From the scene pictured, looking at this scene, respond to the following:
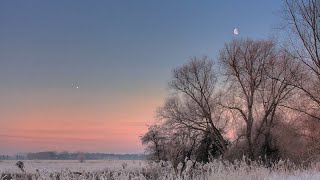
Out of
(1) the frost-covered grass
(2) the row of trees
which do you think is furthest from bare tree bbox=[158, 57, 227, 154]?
(1) the frost-covered grass

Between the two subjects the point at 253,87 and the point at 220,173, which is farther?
the point at 253,87

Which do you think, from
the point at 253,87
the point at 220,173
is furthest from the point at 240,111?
the point at 220,173

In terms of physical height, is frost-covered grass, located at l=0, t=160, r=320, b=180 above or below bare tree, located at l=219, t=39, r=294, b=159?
below

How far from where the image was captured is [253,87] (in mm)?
37312

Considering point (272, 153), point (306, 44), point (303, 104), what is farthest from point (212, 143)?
point (306, 44)

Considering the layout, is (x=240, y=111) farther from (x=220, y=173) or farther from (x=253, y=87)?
(x=220, y=173)

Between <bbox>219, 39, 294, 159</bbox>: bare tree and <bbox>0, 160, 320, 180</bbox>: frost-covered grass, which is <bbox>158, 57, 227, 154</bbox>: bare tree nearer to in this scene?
<bbox>219, 39, 294, 159</bbox>: bare tree

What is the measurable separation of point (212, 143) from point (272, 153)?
941cm

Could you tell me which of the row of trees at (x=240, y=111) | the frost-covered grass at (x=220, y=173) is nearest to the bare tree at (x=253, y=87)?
the row of trees at (x=240, y=111)

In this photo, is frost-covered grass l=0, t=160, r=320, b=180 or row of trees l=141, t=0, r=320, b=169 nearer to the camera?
frost-covered grass l=0, t=160, r=320, b=180

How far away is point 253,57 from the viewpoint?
37.2 m

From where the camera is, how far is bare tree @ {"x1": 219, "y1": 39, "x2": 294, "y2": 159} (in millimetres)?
36531

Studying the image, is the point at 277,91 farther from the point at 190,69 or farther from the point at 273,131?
the point at 190,69

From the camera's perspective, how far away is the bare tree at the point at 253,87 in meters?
36.5
